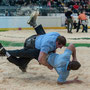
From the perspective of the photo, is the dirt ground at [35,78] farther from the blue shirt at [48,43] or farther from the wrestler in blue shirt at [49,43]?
the blue shirt at [48,43]

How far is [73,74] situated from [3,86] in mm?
1811

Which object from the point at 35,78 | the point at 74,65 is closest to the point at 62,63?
the point at 74,65

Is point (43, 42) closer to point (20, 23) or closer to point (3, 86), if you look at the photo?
point (3, 86)

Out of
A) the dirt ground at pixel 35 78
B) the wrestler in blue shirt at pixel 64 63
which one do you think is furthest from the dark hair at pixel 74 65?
the dirt ground at pixel 35 78

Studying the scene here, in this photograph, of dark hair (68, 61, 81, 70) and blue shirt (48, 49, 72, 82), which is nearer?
dark hair (68, 61, 81, 70)

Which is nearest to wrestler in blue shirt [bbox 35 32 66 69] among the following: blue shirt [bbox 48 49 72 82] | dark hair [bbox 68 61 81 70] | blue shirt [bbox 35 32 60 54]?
blue shirt [bbox 35 32 60 54]

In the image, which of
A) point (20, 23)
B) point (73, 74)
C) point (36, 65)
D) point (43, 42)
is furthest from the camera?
point (20, 23)

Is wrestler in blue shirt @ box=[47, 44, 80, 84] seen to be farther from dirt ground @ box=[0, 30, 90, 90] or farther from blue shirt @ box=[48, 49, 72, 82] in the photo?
dirt ground @ box=[0, 30, 90, 90]

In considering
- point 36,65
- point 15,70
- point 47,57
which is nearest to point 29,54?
point 47,57

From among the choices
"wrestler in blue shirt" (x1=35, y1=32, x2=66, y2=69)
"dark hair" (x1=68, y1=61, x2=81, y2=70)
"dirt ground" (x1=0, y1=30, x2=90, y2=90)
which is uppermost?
"wrestler in blue shirt" (x1=35, y1=32, x2=66, y2=69)

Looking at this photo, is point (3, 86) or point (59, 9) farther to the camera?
point (59, 9)

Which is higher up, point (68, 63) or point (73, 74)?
point (68, 63)

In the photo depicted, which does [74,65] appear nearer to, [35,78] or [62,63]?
[62,63]

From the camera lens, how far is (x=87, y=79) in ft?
19.2
